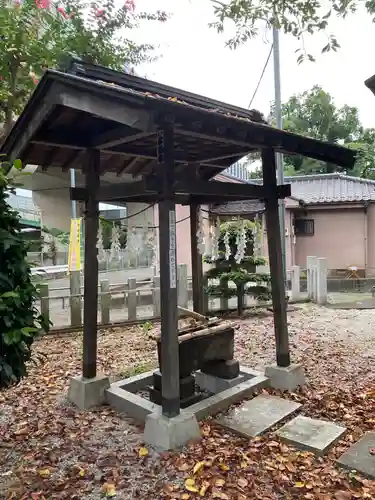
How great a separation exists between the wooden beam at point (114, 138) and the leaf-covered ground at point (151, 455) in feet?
10.6

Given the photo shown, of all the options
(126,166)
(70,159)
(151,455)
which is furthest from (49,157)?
(151,455)

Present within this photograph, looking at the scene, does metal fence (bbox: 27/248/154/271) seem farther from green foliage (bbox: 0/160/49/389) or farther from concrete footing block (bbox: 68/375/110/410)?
green foliage (bbox: 0/160/49/389)

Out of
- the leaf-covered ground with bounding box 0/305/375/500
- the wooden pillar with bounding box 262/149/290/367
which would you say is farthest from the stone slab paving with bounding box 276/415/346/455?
the wooden pillar with bounding box 262/149/290/367

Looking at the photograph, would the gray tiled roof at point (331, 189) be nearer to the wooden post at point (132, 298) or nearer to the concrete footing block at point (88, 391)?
the wooden post at point (132, 298)

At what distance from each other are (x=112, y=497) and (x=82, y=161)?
13.2 feet

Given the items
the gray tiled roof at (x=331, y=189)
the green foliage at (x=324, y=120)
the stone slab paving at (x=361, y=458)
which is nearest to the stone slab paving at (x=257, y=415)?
the stone slab paving at (x=361, y=458)

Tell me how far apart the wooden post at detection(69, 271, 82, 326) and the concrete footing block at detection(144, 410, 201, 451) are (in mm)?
4905

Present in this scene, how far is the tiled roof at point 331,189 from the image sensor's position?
17.9 metres

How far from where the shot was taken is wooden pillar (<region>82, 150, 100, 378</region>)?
4.94 m

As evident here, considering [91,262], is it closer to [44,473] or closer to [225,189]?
[225,189]

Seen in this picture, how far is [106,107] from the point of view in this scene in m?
3.60

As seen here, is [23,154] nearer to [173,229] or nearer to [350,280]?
[173,229]

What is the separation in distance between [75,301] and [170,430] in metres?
5.23

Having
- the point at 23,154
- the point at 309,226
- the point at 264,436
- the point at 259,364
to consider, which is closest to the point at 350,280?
the point at 309,226
